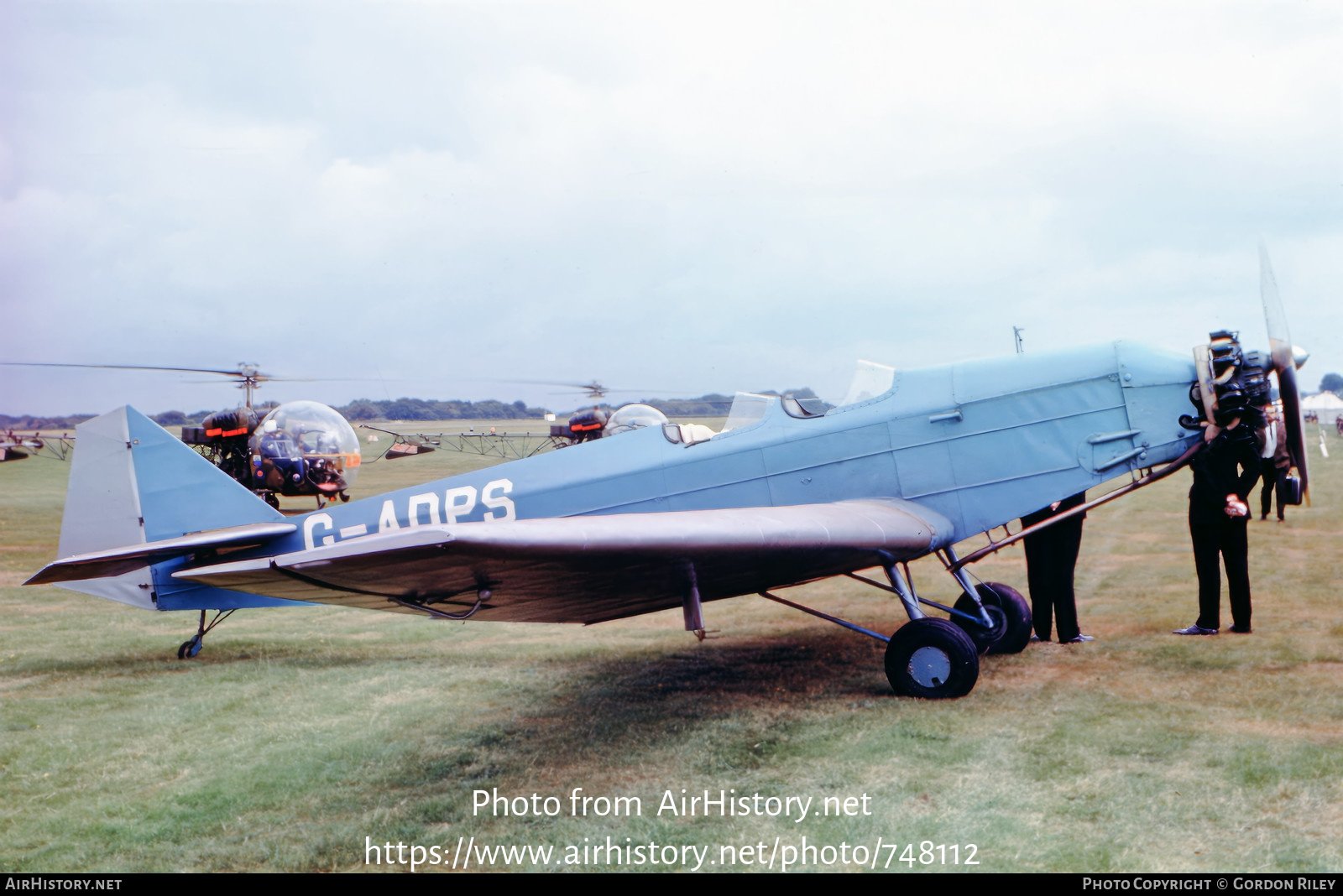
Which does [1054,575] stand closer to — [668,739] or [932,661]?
[932,661]

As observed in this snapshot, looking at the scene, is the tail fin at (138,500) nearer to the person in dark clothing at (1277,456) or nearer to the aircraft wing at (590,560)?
the aircraft wing at (590,560)

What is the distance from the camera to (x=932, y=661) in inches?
206

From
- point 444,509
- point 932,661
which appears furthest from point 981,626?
point 444,509

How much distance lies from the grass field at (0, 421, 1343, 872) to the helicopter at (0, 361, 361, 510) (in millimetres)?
9331

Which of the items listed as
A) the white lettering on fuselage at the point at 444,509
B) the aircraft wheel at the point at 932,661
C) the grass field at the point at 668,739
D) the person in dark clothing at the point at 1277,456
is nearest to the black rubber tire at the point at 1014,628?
the grass field at the point at 668,739

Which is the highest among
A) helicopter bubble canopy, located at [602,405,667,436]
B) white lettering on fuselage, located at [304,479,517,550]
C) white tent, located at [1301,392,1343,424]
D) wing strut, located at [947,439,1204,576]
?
helicopter bubble canopy, located at [602,405,667,436]

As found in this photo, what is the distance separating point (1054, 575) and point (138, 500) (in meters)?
7.05

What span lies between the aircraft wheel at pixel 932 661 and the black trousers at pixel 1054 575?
1.67 meters

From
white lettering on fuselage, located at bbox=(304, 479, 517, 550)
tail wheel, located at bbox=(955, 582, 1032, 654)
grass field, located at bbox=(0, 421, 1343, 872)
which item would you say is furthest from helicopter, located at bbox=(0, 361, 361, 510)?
tail wheel, located at bbox=(955, 582, 1032, 654)

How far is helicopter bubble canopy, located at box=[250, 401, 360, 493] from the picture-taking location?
1739 centimetres

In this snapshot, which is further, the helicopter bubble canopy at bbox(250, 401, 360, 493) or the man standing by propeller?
the helicopter bubble canopy at bbox(250, 401, 360, 493)

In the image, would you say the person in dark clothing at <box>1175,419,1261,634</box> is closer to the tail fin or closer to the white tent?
the tail fin
